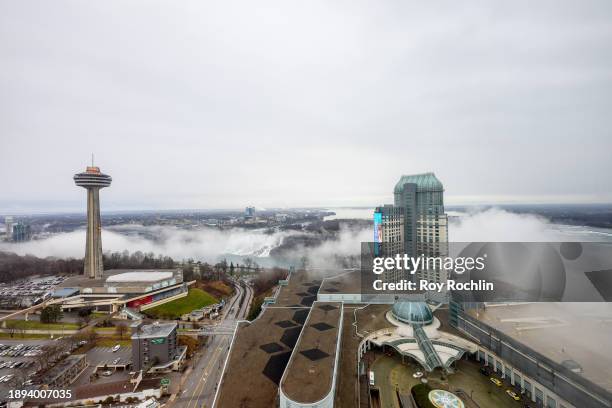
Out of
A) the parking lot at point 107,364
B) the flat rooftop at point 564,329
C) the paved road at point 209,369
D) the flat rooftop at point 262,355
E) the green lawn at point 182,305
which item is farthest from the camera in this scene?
the green lawn at point 182,305

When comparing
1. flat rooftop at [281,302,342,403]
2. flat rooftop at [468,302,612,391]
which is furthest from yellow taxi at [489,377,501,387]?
flat rooftop at [281,302,342,403]

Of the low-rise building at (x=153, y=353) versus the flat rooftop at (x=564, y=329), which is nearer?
the flat rooftop at (x=564, y=329)

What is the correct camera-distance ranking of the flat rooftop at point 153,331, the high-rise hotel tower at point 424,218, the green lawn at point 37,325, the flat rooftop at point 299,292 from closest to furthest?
the flat rooftop at point 153,331 < the high-rise hotel tower at point 424,218 < the flat rooftop at point 299,292 < the green lawn at point 37,325

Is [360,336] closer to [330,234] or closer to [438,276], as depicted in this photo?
[438,276]

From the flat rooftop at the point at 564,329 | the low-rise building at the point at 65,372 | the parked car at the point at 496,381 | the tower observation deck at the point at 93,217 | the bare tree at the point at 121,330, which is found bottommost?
the bare tree at the point at 121,330

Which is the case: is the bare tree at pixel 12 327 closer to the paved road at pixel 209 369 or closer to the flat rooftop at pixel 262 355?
the paved road at pixel 209 369

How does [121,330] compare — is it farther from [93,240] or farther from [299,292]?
[93,240]

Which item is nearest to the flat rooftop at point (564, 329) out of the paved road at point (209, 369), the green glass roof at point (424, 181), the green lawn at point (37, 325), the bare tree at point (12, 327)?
the green glass roof at point (424, 181)

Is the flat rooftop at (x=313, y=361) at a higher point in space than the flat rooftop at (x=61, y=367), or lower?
higher
